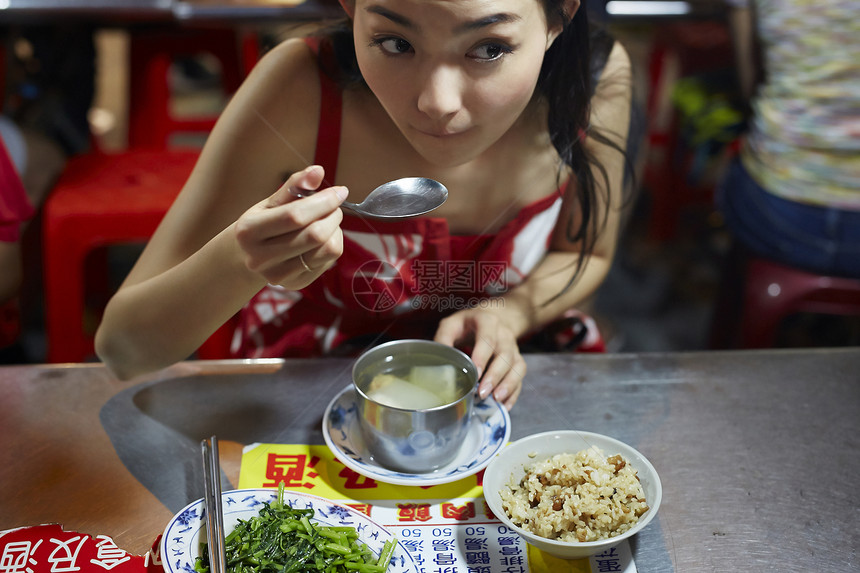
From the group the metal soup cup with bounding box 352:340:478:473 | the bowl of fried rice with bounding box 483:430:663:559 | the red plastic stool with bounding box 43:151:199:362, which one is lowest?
the bowl of fried rice with bounding box 483:430:663:559

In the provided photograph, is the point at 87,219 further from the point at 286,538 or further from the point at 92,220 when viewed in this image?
the point at 286,538

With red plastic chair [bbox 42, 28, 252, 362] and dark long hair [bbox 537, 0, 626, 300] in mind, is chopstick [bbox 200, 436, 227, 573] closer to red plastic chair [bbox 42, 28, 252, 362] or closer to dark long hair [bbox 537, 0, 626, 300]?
red plastic chair [bbox 42, 28, 252, 362]

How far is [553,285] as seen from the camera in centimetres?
131

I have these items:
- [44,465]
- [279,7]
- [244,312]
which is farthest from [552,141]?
[279,7]

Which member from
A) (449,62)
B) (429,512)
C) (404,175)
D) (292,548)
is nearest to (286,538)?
(292,548)

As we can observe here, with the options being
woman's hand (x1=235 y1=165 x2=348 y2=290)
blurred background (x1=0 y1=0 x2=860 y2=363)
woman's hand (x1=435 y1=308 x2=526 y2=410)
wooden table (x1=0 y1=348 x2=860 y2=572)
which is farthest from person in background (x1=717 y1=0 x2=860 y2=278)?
woman's hand (x1=235 y1=165 x2=348 y2=290)

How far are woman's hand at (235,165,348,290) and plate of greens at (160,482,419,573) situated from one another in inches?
12.6

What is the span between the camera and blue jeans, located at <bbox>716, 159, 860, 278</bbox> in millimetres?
1955

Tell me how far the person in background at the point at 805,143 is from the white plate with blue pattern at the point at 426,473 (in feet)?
4.22

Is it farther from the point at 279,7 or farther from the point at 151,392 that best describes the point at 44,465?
the point at 279,7

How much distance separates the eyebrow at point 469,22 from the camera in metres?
0.87

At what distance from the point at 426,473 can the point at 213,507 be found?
0.30m

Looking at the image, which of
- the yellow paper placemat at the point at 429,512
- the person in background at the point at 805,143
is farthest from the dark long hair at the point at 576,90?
the person in background at the point at 805,143

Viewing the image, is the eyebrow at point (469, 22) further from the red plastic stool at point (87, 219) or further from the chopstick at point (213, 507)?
the chopstick at point (213, 507)
